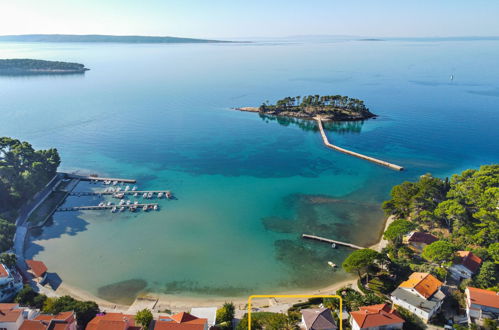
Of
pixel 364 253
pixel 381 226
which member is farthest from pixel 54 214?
pixel 381 226

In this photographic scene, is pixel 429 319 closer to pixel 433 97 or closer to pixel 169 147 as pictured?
pixel 169 147

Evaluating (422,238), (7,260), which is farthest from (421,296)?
(7,260)

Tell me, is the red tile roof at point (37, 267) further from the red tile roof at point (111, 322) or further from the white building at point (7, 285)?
the red tile roof at point (111, 322)

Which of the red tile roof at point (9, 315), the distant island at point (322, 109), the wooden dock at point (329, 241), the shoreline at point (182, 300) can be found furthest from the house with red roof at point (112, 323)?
the distant island at point (322, 109)

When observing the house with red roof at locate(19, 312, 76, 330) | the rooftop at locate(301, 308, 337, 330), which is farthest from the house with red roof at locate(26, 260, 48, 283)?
the rooftop at locate(301, 308, 337, 330)

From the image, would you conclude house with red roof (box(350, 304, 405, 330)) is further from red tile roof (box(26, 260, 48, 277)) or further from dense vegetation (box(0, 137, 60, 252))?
dense vegetation (box(0, 137, 60, 252))

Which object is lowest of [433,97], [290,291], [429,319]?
[290,291]
